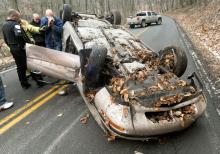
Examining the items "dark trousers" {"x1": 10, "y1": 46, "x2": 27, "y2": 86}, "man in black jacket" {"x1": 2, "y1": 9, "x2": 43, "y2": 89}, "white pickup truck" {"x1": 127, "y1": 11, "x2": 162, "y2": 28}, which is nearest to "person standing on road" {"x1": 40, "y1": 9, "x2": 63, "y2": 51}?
"man in black jacket" {"x1": 2, "y1": 9, "x2": 43, "y2": 89}

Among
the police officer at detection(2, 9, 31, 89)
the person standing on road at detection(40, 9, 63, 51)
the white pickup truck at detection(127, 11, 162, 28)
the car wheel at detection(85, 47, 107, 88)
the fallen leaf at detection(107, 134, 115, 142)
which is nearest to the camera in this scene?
the fallen leaf at detection(107, 134, 115, 142)

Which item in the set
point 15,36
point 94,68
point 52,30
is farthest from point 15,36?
point 94,68

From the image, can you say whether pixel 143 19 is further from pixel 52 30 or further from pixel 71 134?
pixel 71 134

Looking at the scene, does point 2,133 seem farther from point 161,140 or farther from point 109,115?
point 161,140

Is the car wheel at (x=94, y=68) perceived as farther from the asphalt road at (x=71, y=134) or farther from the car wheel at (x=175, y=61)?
the car wheel at (x=175, y=61)

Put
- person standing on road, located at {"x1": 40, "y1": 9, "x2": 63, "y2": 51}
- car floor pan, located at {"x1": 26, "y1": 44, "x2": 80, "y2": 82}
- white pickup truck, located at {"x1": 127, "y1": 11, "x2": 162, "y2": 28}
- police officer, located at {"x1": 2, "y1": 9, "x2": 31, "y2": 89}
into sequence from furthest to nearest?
white pickup truck, located at {"x1": 127, "y1": 11, "x2": 162, "y2": 28}, person standing on road, located at {"x1": 40, "y1": 9, "x2": 63, "y2": 51}, police officer, located at {"x1": 2, "y1": 9, "x2": 31, "y2": 89}, car floor pan, located at {"x1": 26, "y1": 44, "x2": 80, "y2": 82}

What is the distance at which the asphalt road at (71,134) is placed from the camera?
436 centimetres

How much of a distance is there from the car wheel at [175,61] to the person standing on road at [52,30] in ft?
10.1

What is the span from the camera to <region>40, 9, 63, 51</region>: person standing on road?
7.82 m

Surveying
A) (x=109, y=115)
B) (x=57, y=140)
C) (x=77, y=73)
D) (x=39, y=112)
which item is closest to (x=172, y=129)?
(x=109, y=115)

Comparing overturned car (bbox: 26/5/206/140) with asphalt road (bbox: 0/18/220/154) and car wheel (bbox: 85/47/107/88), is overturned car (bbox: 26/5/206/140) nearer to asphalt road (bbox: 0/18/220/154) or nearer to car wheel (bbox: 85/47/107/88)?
car wheel (bbox: 85/47/107/88)

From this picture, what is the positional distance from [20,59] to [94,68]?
3072 mm

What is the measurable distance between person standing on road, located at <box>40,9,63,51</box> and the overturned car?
0.35 m

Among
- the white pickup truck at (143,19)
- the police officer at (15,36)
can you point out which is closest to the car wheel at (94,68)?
the police officer at (15,36)
